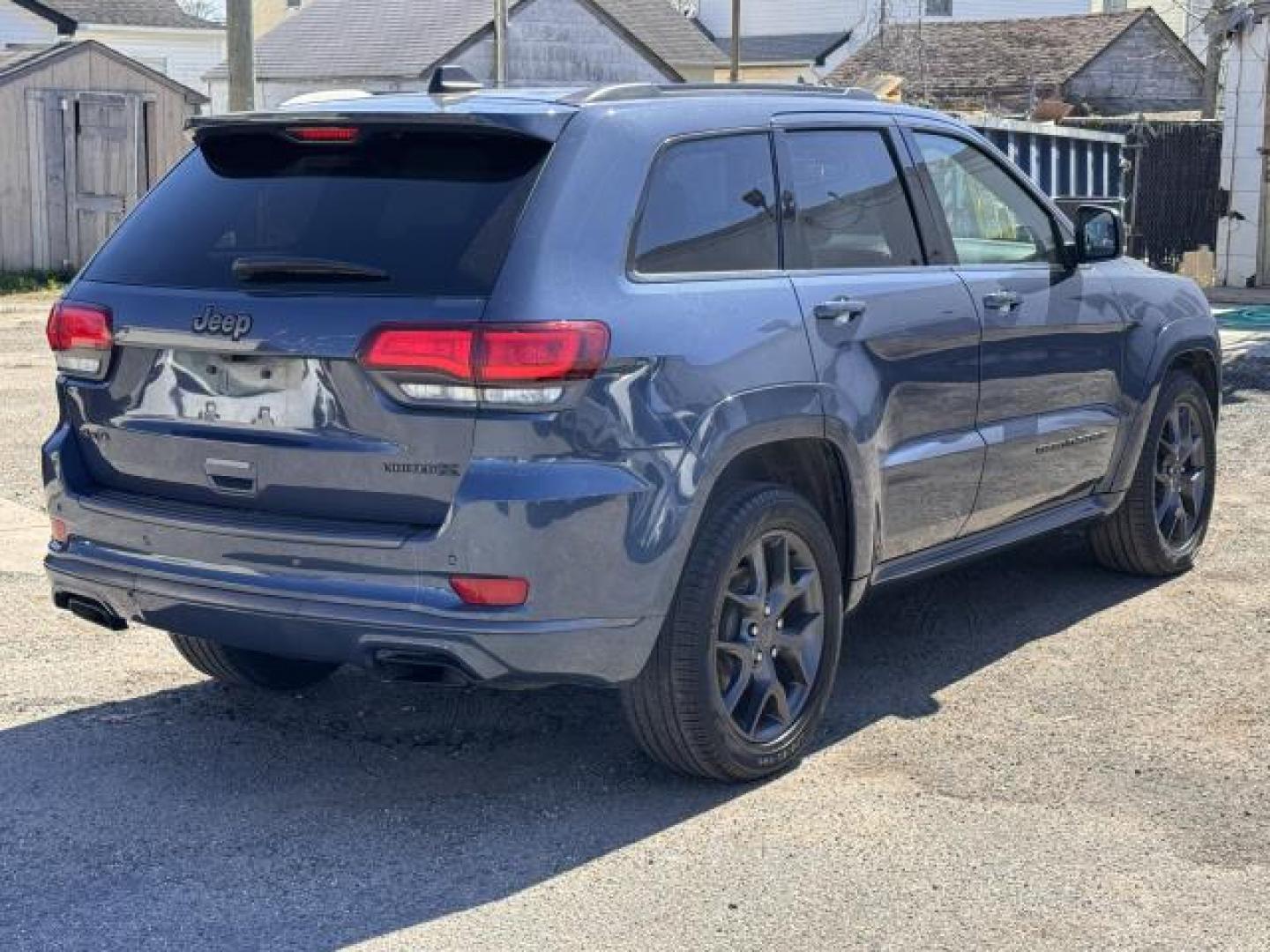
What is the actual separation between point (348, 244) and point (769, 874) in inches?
73.4

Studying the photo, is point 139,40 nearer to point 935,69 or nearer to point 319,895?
point 935,69

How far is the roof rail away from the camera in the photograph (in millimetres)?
5254

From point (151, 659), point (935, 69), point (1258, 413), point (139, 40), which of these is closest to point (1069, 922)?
point (151, 659)

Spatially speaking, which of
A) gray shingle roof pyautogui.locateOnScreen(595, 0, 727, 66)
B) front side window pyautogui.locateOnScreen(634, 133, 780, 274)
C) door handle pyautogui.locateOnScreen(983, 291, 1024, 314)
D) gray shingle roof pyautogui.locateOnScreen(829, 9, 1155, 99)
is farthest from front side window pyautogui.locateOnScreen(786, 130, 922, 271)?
gray shingle roof pyautogui.locateOnScreen(829, 9, 1155, 99)

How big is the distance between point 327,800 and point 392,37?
33.6 metres

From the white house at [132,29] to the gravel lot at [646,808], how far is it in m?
33.7

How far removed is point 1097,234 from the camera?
7016 mm

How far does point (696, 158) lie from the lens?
5.39 metres

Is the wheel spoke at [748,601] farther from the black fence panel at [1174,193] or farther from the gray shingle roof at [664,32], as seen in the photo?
the gray shingle roof at [664,32]

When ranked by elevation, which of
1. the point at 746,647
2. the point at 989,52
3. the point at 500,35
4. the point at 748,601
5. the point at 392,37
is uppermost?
the point at 989,52

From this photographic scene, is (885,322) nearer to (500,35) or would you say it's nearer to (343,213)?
(343,213)

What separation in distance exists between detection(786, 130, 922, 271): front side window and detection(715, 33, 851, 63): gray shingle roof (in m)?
44.2

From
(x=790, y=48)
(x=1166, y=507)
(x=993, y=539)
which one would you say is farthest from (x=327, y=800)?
(x=790, y=48)

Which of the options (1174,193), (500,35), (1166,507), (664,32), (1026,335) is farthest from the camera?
(664,32)
